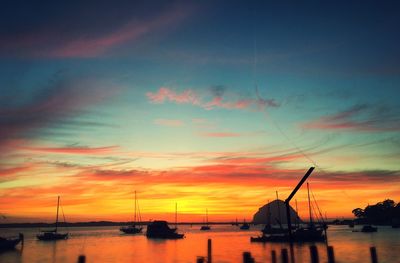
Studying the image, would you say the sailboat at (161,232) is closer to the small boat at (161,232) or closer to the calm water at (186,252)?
the small boat at (161,232)

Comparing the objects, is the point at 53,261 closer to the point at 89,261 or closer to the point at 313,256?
the point at 89,261

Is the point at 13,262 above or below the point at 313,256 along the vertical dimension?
below

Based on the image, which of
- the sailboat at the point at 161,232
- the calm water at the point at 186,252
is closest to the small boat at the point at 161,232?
the sailboat at the point at 161,232

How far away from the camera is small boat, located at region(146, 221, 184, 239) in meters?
Result: 138

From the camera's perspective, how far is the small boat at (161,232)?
137875 mm

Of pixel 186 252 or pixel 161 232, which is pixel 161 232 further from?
pixel 186 252

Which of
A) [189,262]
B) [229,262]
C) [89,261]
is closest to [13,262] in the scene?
[89,261]

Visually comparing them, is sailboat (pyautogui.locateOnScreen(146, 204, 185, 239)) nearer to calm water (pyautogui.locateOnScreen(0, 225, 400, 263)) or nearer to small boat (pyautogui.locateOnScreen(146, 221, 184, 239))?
small boat (pyautogui.locateOnScreen(146, 221, 184, 239))

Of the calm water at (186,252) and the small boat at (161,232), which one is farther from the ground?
the small boat at (161,232)

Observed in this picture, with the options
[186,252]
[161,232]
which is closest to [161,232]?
[161,232]

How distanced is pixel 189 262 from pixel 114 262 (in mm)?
15231

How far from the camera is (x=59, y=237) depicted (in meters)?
154

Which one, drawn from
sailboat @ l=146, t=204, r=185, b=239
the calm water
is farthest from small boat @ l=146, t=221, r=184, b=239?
the calm water

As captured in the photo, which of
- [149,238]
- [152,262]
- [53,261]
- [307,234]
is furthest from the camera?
[149,238]
